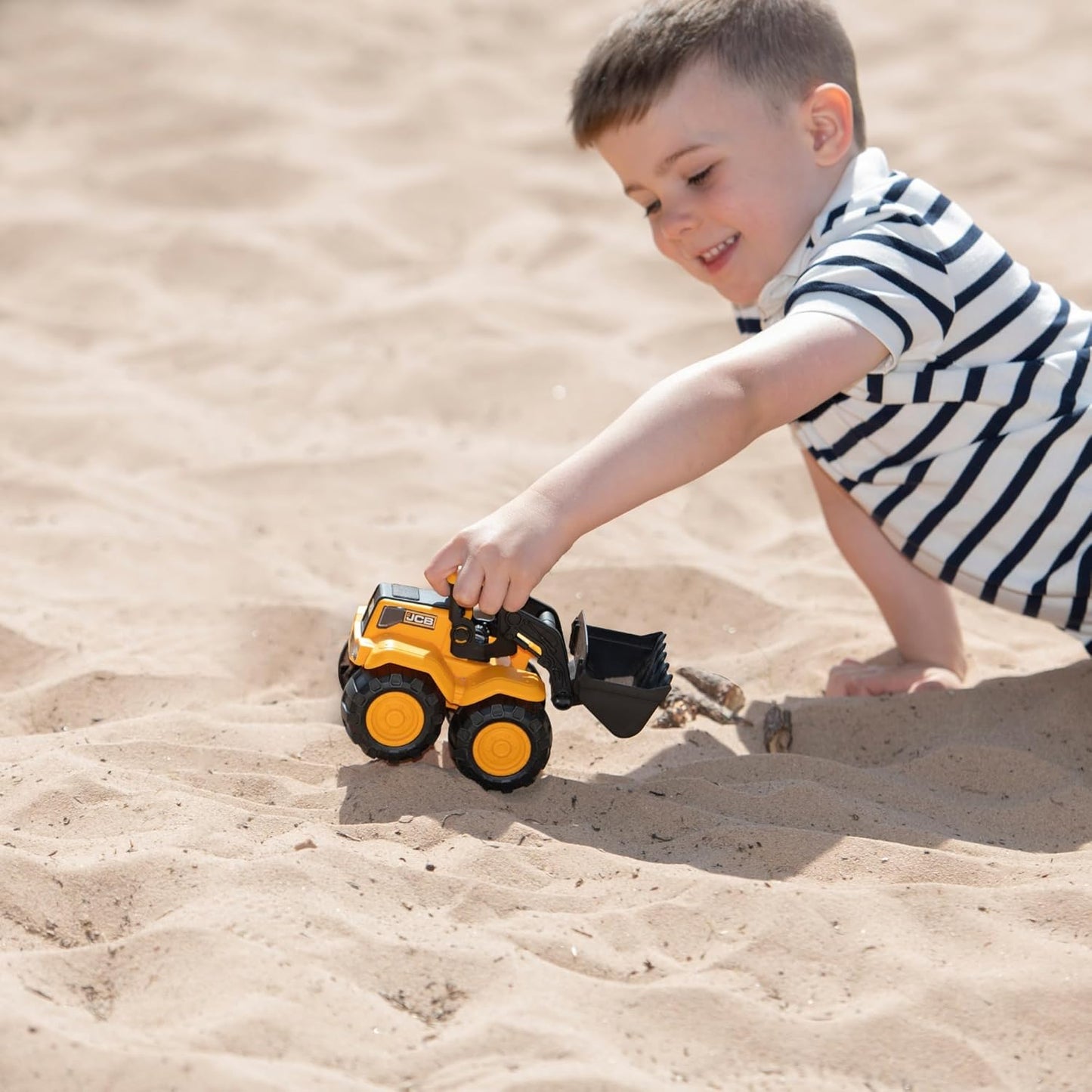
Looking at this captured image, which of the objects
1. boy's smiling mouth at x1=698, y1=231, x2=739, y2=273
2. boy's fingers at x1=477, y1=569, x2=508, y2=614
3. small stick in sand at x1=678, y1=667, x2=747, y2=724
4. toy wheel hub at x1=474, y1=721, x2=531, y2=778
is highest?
boy's smiling mouth at x1=698, y1=231, x2=739, y2=273

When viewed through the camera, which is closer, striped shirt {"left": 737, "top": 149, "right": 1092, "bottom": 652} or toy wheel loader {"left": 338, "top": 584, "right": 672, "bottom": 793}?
toy wheel loader {"left": 338, "top": 584, "right": 672, "bottom": 793}

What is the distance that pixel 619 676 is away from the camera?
227cm

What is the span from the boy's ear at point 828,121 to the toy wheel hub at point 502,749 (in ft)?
3.88

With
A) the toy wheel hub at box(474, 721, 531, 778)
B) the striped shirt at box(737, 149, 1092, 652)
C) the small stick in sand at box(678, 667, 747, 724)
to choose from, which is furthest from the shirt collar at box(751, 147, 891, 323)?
the toy wheel hub at box(474, 721, 531, 778)

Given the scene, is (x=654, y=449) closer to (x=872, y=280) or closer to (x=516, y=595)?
(x=516, y=595)

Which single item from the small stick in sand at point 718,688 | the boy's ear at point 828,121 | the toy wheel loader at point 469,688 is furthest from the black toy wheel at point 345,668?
the boy's ear at point 828,121

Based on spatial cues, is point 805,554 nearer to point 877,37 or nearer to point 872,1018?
point 872,1018

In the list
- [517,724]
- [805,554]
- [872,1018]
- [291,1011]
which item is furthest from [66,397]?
[872,1018]

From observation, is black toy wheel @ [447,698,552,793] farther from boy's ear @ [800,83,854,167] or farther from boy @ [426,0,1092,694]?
boy's ear @ [800,83,854,167]

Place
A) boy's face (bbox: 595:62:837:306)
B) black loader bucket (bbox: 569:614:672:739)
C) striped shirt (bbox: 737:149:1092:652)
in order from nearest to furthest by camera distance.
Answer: black loader bucket (bbox: 569:614:672:739) < striped shirt (bbox: 737:149:1092:652) < boy's face (bbox: 595:62:837:306)

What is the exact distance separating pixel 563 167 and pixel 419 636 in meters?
3.74

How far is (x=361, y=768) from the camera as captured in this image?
2.21 m

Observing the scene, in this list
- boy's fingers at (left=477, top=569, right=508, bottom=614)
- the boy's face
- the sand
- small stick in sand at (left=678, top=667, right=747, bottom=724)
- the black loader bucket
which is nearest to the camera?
the sand

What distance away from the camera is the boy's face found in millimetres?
2500
